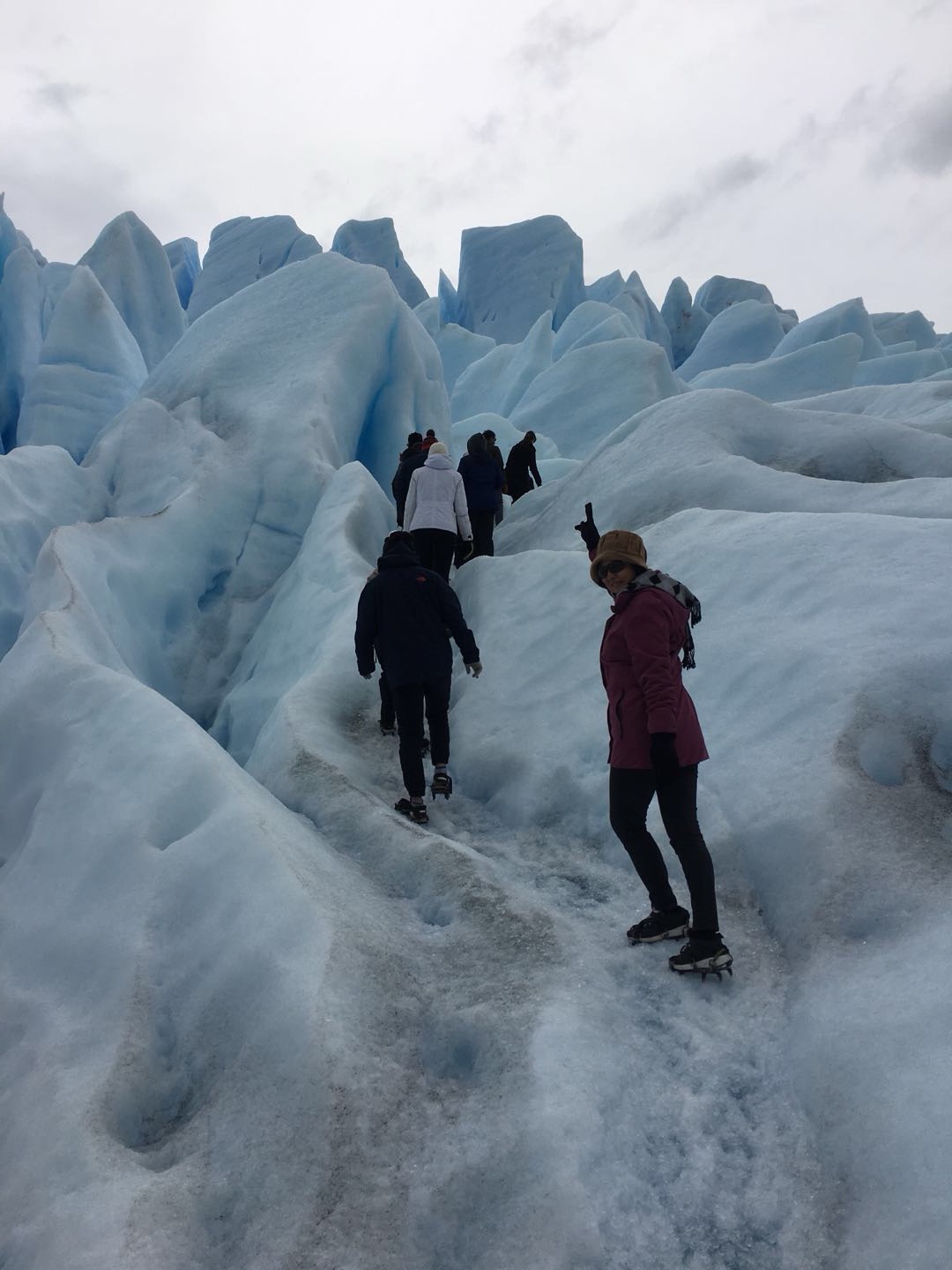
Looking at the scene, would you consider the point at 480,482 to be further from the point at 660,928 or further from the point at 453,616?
the point at 660,928

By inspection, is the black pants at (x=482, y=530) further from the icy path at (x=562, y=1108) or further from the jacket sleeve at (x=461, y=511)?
the icy path at (x=562, y=1108)

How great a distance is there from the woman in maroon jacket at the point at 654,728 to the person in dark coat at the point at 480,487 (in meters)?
5.39

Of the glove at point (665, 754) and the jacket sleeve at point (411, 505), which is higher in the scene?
the jacket sleeve at point (411, 505)

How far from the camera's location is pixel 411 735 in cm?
419

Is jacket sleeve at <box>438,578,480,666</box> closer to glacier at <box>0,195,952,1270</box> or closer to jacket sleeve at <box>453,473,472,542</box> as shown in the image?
glacier at <box>0,195,952,1270</box>

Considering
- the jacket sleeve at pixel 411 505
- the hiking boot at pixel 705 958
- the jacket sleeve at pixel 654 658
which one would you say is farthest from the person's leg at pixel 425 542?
the hiking boot at pixel 705 958

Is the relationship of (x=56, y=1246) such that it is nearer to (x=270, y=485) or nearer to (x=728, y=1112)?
(x=728, y=1112)

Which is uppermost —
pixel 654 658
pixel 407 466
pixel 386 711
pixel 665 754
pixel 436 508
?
pixel 407 466

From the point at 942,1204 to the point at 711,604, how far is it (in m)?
3.21

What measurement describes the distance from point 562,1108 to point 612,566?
5.19 feet

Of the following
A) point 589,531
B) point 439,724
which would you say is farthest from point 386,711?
point 589,531

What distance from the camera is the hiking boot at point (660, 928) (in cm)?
295

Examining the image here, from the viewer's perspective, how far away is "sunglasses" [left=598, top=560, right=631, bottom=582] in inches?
111

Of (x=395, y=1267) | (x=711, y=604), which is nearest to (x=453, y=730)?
(x=711, y=604)
